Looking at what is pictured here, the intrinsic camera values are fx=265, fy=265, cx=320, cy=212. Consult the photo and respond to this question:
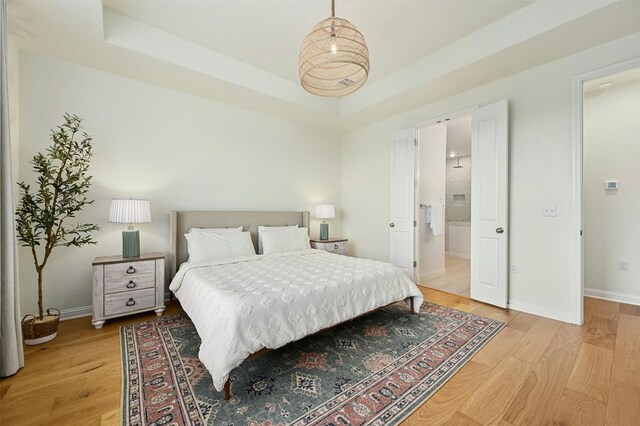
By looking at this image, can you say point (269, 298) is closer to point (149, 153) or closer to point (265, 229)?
point (265, 229)

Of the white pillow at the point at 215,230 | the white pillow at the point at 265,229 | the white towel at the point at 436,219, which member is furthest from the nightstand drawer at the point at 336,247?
the white towel at the point at 436,219

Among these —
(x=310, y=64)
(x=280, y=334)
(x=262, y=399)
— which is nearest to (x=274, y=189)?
(x=310, y=64)

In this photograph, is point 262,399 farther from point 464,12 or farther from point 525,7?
point 525,7

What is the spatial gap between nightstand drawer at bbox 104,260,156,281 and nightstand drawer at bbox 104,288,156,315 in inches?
6.9

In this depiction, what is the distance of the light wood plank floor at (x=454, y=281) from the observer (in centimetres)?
392

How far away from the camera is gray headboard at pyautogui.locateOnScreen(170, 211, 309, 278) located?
330 centimetres

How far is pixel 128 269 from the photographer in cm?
276


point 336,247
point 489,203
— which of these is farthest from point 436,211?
point 336,247

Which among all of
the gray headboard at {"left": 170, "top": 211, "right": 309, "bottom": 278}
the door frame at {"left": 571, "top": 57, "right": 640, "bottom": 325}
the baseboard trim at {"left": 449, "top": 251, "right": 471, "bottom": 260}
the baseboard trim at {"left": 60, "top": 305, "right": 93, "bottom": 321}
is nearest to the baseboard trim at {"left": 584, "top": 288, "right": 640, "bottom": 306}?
the door frame at {"left": 571, "top": 57, "right": 640, "bottom": 325}

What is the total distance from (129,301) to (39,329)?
0.65m

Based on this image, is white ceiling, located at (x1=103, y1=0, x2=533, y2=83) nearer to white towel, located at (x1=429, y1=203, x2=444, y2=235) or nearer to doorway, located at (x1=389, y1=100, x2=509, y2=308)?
doorway, located at (x1=389, y1=100, x2=509, y2=308)

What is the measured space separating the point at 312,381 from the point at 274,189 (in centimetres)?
314

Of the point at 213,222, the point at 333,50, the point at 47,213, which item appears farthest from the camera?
the point at 213,222

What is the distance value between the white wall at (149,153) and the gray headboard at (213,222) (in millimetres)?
189
